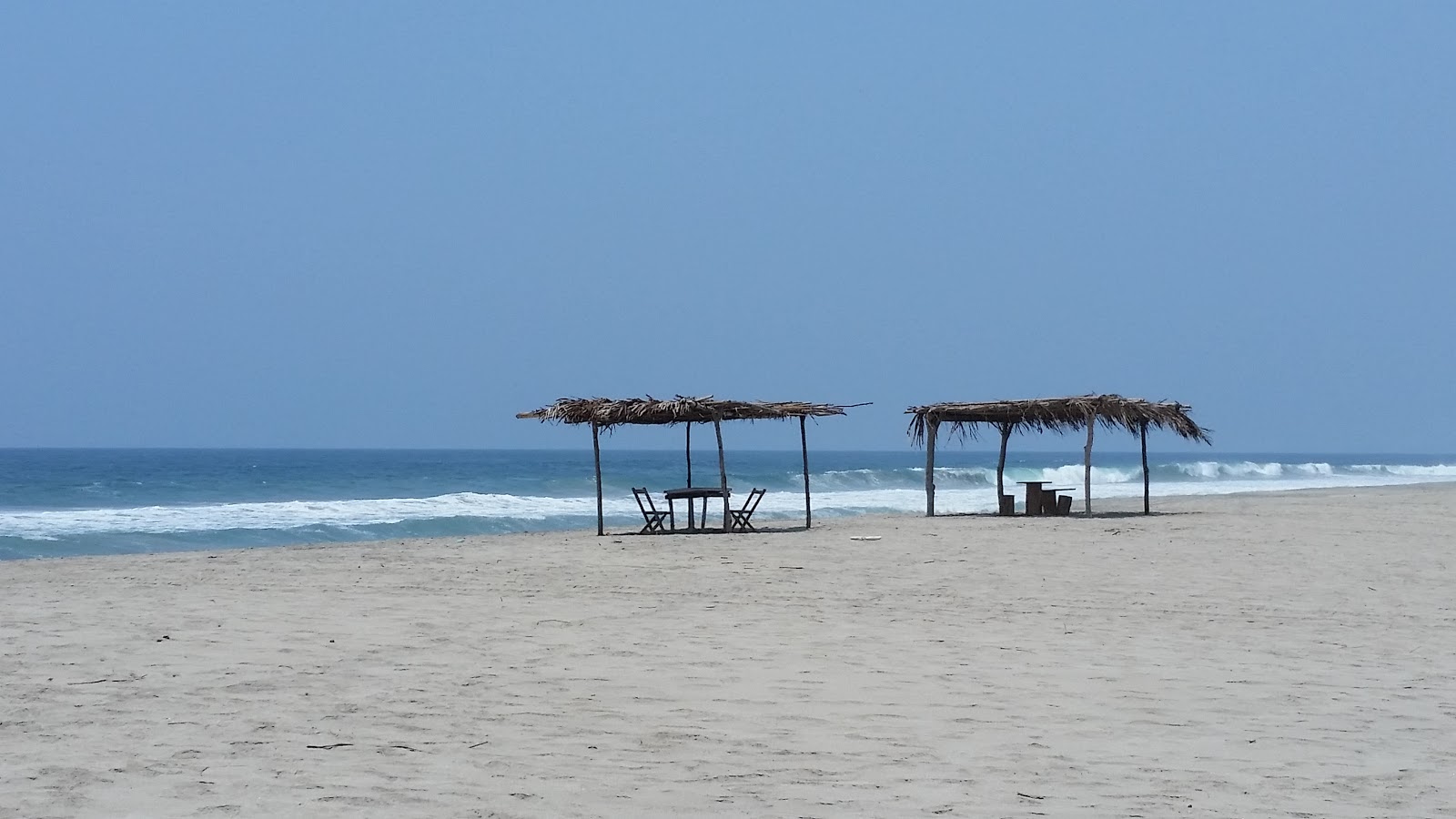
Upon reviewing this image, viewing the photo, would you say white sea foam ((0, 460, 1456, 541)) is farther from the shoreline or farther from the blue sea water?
the shoreline

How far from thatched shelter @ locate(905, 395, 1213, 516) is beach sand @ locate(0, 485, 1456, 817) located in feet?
21.9

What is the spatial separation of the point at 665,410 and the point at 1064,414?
6.16m

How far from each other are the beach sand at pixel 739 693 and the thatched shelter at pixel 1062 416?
263 inches

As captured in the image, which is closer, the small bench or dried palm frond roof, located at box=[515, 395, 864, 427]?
dried palm frond roof, located at box=[515, 395, 864, 427]

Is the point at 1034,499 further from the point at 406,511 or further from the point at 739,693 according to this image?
the point at 739,693

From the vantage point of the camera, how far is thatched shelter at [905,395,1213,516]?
17.8 m

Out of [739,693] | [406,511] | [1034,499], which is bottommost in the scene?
[406,511]

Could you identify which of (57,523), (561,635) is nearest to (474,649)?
(561,635)

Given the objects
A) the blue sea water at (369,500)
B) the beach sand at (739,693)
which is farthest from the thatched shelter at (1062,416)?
the beach sand at (739,693)

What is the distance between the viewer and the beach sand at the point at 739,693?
4.30 metres

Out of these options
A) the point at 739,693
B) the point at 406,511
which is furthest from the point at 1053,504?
the point at 739,693

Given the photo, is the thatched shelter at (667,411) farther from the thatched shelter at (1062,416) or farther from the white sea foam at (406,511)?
the white sea foam at (406,511)

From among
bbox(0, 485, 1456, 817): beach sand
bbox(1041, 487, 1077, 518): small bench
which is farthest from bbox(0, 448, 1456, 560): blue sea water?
bbox(0, 485, 1456, 817): beach sand

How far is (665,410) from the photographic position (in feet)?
51.1
